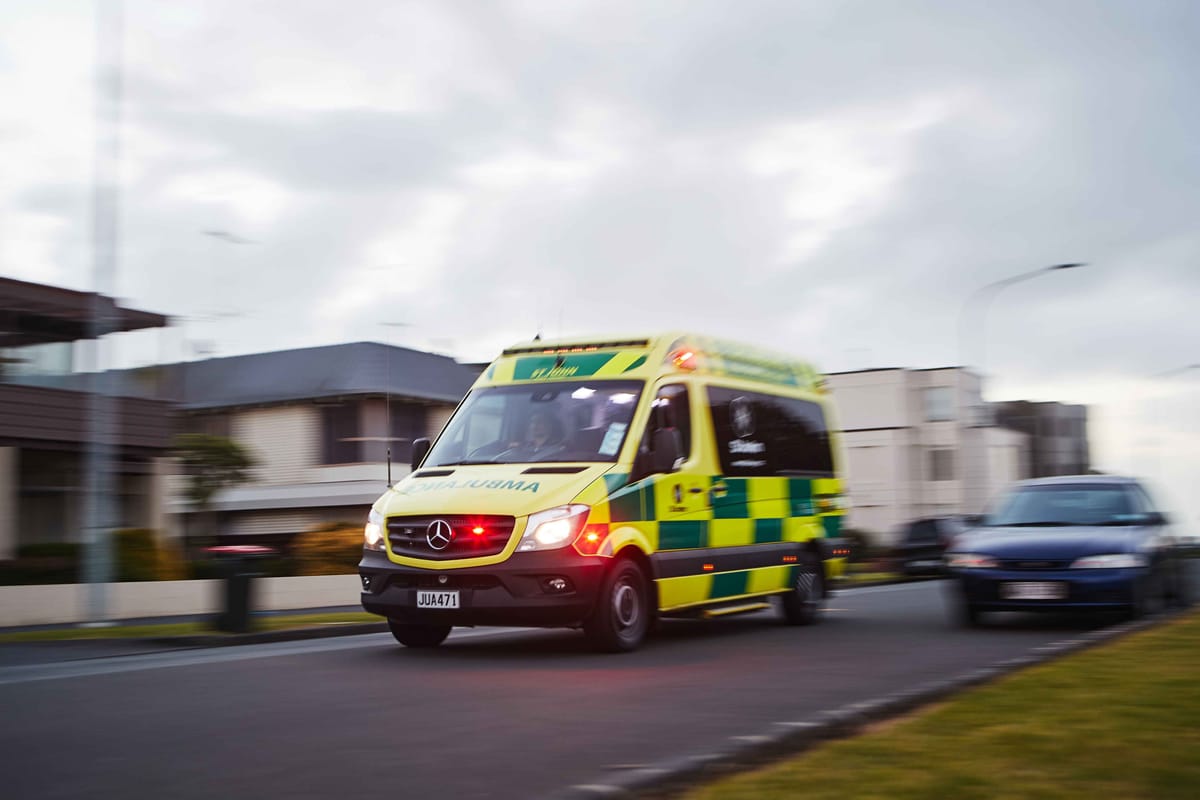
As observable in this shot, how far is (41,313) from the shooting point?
87.2 feet

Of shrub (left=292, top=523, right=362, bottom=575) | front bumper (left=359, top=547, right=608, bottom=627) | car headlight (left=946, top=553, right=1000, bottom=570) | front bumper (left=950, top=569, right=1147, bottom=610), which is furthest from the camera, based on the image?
shrub (left=292, top=523, right=362, bottom=575)

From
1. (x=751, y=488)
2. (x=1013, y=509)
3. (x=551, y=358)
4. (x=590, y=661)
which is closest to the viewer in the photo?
(x=590, y=661)

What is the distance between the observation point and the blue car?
45.6 ft

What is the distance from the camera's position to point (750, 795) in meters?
5.19

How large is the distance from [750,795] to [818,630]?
999 centimetres

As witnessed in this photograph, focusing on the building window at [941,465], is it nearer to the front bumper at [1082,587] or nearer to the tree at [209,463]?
the tree at [209,463]

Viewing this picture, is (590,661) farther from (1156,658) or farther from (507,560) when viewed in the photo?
(1156,658)

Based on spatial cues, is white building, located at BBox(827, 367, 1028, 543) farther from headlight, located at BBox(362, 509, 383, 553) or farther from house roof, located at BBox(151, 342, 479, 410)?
headlight, located at BBox(362, 509, 383, 553)

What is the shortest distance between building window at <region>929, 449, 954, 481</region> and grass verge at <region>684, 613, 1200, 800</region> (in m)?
61.7

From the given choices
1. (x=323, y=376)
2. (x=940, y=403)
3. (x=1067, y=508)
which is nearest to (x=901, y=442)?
(x=940, y=403)

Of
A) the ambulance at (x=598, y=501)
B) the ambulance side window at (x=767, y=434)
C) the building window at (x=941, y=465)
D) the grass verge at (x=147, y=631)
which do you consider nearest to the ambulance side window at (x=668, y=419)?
the ambulance at (x=598, y=501)

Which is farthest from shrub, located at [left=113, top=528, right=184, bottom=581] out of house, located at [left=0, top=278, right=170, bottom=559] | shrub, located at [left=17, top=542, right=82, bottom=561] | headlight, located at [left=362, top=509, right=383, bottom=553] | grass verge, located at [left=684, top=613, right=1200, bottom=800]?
grass verge, located at [left=684, top=613, right=1200, bottom=800]

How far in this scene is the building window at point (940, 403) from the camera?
227 feet

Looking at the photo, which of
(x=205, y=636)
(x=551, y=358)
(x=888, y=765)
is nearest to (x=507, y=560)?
(x=551, y=358)
